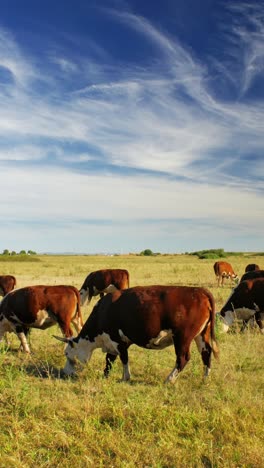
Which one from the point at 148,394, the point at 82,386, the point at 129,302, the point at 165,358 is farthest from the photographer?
the point at 165,358

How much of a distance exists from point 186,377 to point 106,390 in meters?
1.63

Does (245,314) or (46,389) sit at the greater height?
(245,314)

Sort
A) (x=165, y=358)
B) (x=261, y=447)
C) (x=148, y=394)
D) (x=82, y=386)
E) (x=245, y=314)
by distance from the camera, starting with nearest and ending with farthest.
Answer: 1. (x=261, y=447)
2. (x=148, y=394)
3. (x=82, y=386)
4. (x=165, y=358)
5. (x=245, y=314)

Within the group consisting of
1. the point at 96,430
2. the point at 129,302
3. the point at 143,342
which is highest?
the point at 129,302

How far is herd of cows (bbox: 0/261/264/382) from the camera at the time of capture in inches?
285

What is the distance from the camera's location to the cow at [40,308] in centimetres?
923

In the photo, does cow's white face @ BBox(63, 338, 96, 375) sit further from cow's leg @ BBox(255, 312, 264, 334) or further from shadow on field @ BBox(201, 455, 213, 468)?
cow's leg @ BBox(255, 312, 264, 334)

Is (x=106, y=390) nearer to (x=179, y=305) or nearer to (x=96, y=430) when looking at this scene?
(x=96, y=430)

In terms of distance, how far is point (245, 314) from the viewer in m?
11.1

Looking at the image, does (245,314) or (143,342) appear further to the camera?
(245,314)


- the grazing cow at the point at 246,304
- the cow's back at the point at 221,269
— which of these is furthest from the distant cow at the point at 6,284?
the cow's back at the point at 221,269

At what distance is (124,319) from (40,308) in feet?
8.17

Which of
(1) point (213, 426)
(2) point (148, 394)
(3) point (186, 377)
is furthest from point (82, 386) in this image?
(1) point (213, 426)

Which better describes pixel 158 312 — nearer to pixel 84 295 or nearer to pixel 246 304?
pixel 246 304
